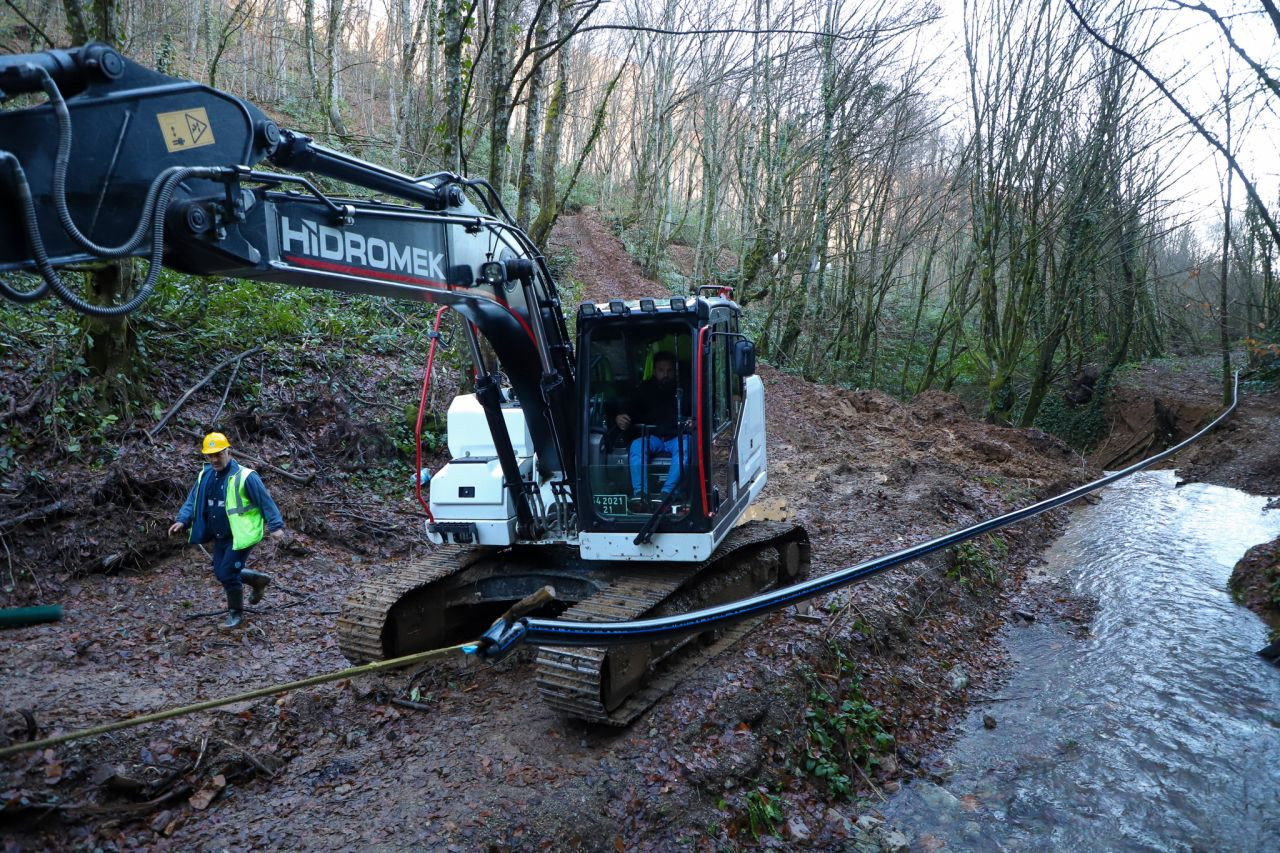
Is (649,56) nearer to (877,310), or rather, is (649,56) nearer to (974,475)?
(877,310)

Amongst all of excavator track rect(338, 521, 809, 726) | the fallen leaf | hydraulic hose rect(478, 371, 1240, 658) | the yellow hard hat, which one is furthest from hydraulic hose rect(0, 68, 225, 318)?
the yellow hard hat

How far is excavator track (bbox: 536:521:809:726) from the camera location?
5.03m

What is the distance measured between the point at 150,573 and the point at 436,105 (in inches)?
570

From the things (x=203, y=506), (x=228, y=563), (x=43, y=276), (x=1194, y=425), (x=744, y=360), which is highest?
(x=43, y=276)

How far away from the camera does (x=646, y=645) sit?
18.6 feet

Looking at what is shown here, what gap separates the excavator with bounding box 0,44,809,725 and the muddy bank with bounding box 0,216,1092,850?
46 centimetres

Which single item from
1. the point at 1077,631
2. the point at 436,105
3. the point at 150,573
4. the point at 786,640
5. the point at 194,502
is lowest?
the point at 1077,631

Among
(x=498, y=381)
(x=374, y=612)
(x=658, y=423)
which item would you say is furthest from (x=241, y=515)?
(x=658, y=423)

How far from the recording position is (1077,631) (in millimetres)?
8445

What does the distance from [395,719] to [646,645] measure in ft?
5.83

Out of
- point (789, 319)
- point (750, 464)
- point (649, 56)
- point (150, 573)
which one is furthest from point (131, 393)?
point (649, 56)

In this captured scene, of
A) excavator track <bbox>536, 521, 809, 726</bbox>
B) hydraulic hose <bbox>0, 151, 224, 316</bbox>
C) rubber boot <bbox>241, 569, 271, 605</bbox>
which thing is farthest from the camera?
rubber boot <bbox>241, 569, 271, 605</bbox>

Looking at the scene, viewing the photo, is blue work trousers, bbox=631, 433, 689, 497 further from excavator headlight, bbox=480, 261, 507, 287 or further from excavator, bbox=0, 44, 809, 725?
excavator headlight, bbox=480, 261, 507, 287

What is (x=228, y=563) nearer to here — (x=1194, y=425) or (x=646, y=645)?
(x=646, y=645)
